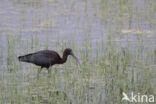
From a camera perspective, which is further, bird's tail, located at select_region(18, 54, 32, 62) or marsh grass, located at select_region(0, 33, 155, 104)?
bird's tail, located at select_region(18, 54, 32, 62)

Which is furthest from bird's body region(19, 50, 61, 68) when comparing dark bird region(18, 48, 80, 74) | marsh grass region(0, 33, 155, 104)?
marsh grass region(0, 33, 155, 104)

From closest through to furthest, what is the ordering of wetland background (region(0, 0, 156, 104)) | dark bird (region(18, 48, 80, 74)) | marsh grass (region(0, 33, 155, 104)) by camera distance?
marsh grass (region(0, 33, 155, 104)), wetland background (region(0, 0, 156, 104)), dark bird (region(18, 48, 80, 74))

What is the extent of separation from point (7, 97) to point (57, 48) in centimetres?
318

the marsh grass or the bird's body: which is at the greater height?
the bird's body

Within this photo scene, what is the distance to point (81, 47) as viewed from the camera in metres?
10.5

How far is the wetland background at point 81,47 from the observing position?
784 cm

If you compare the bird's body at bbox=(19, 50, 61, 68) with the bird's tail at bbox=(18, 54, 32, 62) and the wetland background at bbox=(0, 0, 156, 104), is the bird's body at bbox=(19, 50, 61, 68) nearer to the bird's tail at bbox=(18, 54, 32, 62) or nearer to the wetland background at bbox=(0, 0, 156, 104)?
the bird's tail at bbox=(18, 54, 32, 62)

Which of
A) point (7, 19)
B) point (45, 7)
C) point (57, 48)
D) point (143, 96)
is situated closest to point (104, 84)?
point (143, 96)

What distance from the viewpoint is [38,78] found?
859cm

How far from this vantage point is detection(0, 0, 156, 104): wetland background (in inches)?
309

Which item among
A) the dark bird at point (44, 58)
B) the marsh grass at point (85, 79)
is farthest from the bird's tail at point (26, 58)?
the marsh grass at point (85, 79)

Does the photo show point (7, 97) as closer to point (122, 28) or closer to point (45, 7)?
point (122, 28)

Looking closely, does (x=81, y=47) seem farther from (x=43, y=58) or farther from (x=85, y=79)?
(x=85, y=79)

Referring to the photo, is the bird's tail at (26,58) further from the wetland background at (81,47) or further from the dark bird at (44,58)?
the wetland background at (81,47)
